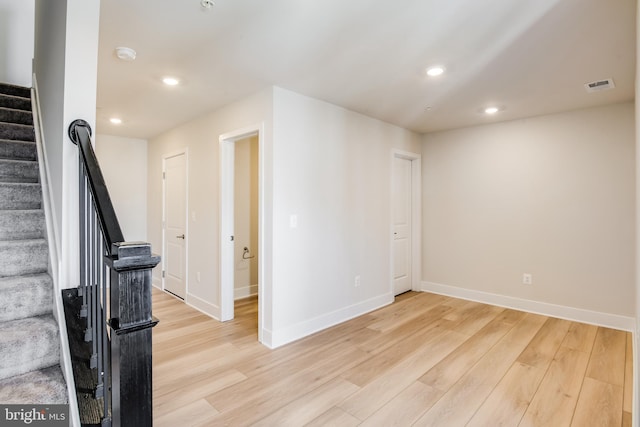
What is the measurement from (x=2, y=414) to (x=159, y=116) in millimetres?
3501

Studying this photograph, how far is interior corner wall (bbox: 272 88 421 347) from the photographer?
3.04m

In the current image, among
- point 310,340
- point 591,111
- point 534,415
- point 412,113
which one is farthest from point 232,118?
point 591,111

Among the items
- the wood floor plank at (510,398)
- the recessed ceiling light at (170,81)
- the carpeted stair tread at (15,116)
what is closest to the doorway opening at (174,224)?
the recessed ceiling light at (170,81)

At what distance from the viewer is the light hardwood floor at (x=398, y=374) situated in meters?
2.00

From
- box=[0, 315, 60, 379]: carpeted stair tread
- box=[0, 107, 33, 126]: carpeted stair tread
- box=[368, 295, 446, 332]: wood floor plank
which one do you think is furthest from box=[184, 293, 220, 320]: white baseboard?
box=[0, 107, 33, 126]: carpeted stair tread

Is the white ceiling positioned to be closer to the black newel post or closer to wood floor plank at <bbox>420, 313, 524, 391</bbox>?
the black newel post

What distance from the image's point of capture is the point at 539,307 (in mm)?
3904

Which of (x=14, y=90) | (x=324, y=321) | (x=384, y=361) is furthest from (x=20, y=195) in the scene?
(x=384, y=361)

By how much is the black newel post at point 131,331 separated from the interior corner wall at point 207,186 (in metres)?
2.13

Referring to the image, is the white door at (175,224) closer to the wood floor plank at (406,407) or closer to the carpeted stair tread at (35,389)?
the carpeted stair tread at (35,389)

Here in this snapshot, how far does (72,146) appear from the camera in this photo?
1.45m

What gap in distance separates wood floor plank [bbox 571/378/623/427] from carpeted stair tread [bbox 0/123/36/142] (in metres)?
4.18

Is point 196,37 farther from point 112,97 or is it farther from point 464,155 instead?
point 464,155

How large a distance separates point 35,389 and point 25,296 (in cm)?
50
